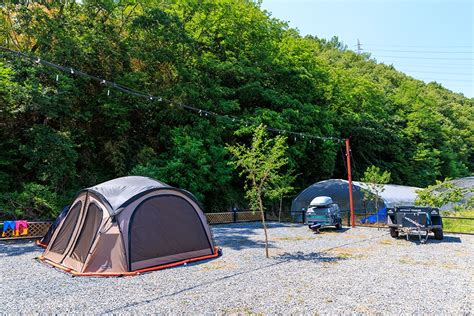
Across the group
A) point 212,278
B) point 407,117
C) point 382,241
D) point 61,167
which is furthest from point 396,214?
point 407,117

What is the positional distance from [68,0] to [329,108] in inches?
762

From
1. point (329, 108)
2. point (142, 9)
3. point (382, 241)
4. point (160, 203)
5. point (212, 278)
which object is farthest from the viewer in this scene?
point (329, 108)

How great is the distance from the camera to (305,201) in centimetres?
1870

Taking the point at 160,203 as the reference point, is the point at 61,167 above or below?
above

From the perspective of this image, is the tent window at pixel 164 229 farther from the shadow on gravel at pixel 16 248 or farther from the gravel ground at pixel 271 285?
the shadow on gravel at pixel 16 248

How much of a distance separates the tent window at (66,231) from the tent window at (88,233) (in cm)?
50

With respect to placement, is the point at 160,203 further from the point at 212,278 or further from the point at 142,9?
the point at 142,9

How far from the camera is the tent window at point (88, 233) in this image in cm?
703

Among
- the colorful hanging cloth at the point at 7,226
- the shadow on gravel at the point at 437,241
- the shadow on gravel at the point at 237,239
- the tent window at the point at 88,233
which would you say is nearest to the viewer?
the tent window at the point at 88,233

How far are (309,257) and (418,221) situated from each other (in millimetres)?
5004

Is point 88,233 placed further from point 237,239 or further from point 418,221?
point 418,221

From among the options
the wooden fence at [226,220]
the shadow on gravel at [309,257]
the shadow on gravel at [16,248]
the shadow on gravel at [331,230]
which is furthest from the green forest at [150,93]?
the shadow on gravel at [309,257]

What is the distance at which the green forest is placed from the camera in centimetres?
1289

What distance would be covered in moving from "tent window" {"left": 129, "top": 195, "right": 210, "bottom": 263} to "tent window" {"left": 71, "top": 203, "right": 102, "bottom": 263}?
824mm
